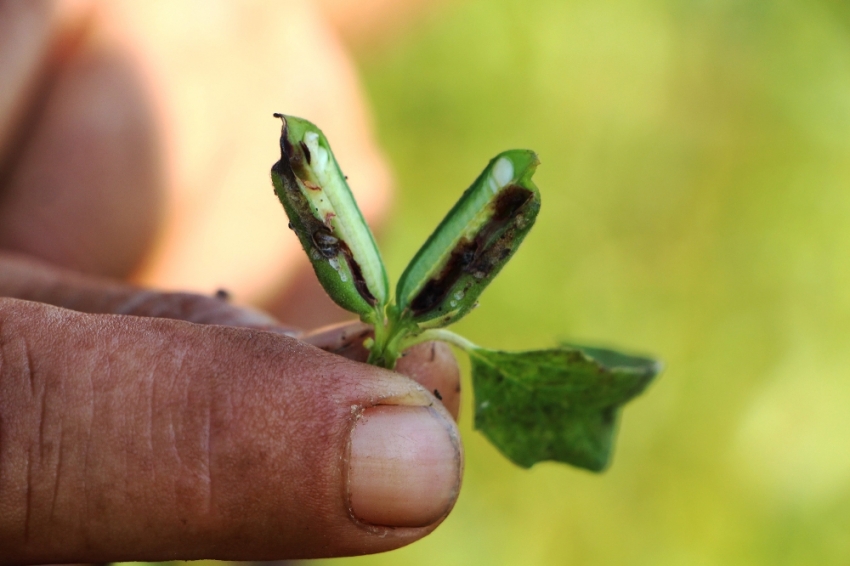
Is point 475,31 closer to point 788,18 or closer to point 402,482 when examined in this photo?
point 788,18

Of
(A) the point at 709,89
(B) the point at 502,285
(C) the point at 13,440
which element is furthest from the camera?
(A) the point at 709,89

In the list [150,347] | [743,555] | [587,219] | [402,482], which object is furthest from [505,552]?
[150,347]

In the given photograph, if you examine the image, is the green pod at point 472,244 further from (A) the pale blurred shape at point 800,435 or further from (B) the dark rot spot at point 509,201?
(A) the pale blurred shape at point 800,435

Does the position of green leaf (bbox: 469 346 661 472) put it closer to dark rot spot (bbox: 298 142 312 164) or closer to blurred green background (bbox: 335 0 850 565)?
dark rot spot (bbox: 298 142 312 164)

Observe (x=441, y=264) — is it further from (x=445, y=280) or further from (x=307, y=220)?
(x=307, y=220)

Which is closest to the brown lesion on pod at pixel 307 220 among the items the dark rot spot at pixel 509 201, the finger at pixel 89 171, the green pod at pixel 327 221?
the green pod at pixel 327 221

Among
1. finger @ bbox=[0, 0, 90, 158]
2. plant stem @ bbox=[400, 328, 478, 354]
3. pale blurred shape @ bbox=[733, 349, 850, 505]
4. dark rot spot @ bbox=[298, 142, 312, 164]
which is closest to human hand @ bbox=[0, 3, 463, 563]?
plant stem @ bbox=[400, 328, 478, 354]
